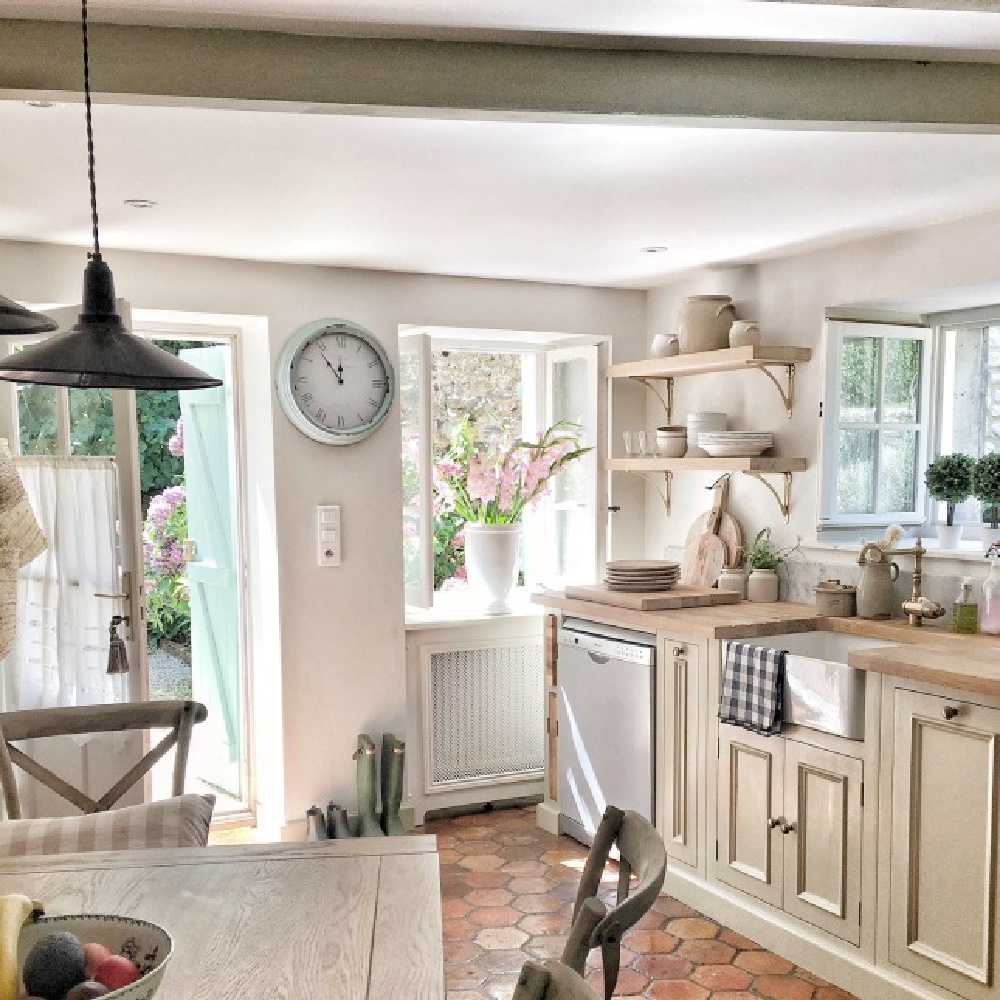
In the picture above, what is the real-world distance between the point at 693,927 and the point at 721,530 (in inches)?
62.4

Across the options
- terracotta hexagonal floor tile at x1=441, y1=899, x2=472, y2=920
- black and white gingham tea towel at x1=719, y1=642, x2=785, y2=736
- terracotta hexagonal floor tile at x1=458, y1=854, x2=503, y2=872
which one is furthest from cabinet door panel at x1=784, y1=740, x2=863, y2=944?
terracotta hexagonal floor tile at x1=458, y1=854, x2=503, y2=872

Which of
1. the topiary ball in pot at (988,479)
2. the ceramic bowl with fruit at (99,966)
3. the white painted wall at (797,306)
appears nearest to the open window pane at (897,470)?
the white painted wall at (797,306)

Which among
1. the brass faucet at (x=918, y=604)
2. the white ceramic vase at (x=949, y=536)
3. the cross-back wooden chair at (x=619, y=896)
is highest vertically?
the white ceramic vase at (x=949, y=536)

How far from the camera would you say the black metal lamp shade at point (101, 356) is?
1.37 metres

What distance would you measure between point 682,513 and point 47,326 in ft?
10.8

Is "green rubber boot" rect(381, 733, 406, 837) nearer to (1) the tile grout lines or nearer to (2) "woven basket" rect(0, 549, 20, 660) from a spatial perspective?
(1) the tile grout lines

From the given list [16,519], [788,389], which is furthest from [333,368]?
[788,389]

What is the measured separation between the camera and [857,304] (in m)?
3.62

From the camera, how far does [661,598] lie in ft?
12.1

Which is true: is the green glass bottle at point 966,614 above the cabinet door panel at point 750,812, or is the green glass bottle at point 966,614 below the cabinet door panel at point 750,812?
above

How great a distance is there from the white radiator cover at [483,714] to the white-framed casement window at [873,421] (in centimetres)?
153

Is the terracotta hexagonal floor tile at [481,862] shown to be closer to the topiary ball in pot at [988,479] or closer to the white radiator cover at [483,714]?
the white radiator cover at [483,714]

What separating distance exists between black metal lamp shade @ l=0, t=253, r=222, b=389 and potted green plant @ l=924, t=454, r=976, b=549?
2619 millimetres

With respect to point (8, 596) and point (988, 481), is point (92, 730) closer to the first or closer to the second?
point (8, 596)
